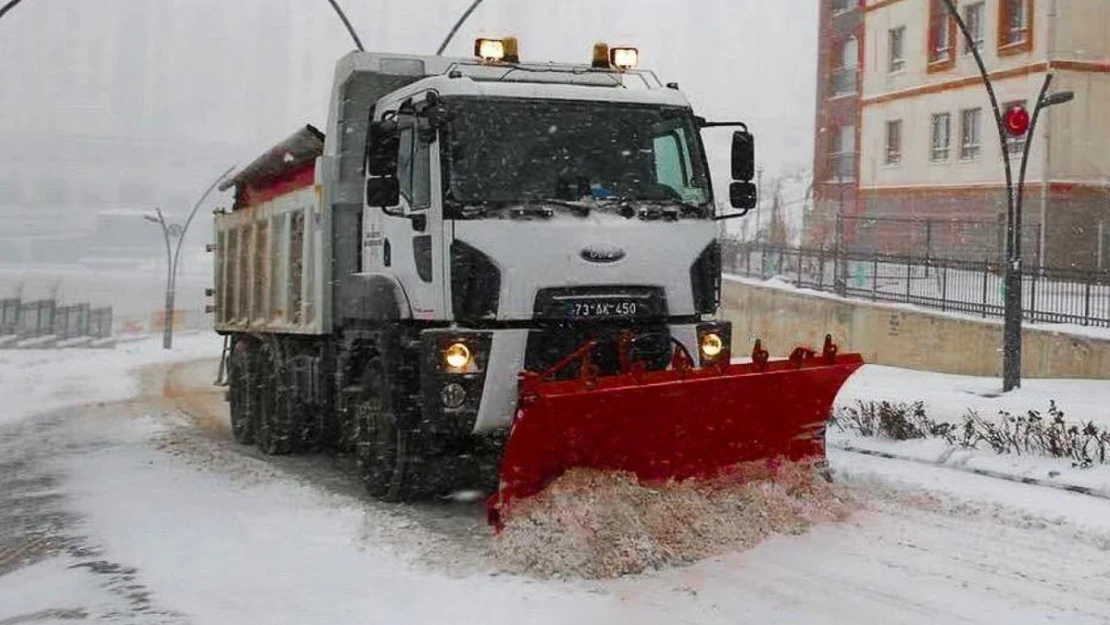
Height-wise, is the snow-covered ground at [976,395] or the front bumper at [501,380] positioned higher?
the front bumper at [501,380]

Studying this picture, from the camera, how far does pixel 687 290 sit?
8.66m

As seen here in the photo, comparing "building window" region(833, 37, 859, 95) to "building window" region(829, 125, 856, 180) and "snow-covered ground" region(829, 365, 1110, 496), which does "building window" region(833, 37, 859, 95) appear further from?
"snow-covered ground" region(829, 365, 1110, 496)

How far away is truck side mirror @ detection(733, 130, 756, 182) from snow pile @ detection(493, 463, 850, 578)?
241cm

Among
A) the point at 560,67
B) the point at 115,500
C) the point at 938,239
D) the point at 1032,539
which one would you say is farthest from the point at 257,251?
the point at 938,239

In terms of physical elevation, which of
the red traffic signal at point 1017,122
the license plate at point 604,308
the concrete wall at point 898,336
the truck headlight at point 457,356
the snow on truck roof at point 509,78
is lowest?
the concrete wall at point 898,336

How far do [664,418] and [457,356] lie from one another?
1.45m

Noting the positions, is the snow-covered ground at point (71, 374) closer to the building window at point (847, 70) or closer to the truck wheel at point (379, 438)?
the truck wheel at point (379, 438)

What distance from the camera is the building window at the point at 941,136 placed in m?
34.0

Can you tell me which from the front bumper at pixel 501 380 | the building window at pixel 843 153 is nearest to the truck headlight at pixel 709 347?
the front bumper at pixel 501 380

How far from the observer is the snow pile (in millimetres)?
6980

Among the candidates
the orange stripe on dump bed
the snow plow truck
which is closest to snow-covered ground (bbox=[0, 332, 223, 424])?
the orange stripe on dump bed

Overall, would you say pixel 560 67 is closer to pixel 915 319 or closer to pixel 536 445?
pixel 536 445

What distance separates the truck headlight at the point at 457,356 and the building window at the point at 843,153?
3474 centimetres

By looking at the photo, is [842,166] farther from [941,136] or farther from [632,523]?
[632,523]
